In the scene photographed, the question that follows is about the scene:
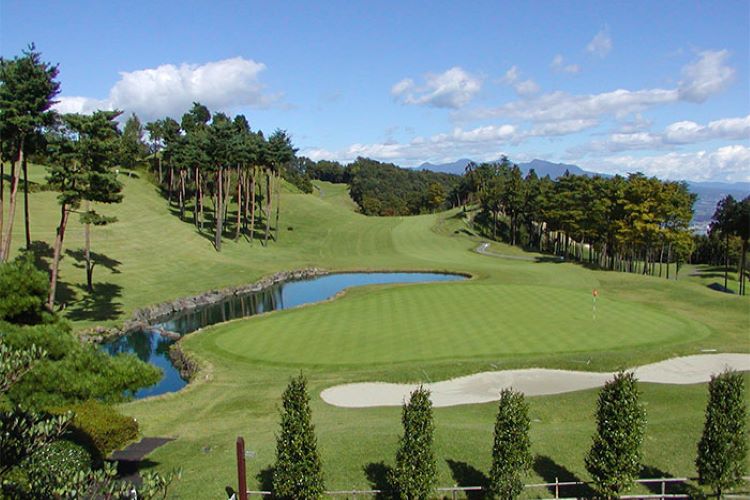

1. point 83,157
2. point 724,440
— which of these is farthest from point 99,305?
point 724,440

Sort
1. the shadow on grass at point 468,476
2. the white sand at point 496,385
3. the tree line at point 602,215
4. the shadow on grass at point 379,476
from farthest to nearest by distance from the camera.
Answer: the tree line at point 602,215
the white sand at point 496,385
the shadow on grass at point 468,476
the shadow on grass at point 379,476

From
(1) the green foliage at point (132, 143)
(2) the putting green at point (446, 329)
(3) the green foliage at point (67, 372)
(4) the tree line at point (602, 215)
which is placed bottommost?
(2) the putting green at point (446, 329)

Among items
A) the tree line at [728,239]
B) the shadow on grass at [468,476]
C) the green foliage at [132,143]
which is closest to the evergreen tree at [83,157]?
the shadow on grass at [468,476]

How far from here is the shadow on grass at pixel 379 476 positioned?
54.0ft

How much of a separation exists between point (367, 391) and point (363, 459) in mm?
7583

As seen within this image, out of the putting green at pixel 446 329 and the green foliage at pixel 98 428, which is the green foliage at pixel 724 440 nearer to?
the putting green at pixel 446 329

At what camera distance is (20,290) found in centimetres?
1670

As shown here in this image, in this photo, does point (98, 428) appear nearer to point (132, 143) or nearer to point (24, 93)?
point (24, 93)

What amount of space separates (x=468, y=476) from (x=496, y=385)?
890cm

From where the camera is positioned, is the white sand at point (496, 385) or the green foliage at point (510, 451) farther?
the white sand at point (496, 385)

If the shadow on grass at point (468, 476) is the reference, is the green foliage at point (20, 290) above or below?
above

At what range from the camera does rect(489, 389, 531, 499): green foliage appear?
15.5 metres

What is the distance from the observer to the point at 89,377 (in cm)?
1568

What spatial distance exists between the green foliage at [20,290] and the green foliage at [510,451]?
45.4 feet
